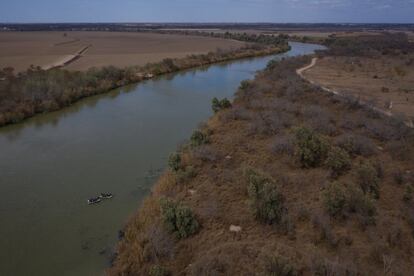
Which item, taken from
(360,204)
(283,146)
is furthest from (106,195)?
(360,204)

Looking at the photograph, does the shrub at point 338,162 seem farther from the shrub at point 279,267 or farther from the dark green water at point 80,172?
the dark green water at point 80,172

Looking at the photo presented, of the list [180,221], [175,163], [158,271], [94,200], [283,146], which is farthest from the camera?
[283,146]

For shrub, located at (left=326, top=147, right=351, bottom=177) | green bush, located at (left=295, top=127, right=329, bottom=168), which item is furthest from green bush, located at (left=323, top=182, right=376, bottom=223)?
green bush, located at (left=295, top=127, right=329, bottom=168)

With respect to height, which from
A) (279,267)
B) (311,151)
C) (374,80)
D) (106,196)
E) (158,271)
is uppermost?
(374,80)

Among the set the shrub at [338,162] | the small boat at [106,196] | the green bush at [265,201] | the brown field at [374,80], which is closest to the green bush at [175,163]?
the small boat at [106,196]

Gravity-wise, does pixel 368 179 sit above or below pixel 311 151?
below

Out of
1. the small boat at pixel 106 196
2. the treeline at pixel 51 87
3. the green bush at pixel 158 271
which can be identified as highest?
the treeline at pixel 51 87

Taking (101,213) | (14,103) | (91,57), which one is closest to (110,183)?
(101,213)

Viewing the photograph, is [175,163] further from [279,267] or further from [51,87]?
[51,87]
